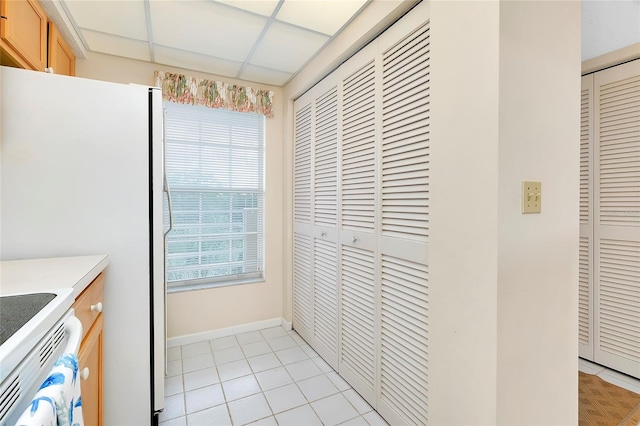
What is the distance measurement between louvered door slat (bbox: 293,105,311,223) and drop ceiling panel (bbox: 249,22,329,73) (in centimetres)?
40

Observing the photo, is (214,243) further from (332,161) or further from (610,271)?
(610,271)

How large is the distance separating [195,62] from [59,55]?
895mm

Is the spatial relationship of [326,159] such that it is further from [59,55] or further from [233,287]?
[59,55]

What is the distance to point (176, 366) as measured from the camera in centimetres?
227

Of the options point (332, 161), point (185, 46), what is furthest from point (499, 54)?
point (185, 46)

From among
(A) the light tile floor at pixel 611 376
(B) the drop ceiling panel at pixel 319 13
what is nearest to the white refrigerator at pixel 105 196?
(B) the drop ceiling panel at pixel 319 13

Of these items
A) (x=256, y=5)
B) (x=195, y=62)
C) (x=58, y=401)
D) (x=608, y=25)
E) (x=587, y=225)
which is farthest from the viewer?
(x=195, y=62)

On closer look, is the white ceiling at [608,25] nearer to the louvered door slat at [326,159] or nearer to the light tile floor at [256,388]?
the louvered door slat at [326,159]

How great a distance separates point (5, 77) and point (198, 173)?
4.81 feet

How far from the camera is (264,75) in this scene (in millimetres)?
2742

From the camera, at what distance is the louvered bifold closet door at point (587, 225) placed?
234 cm

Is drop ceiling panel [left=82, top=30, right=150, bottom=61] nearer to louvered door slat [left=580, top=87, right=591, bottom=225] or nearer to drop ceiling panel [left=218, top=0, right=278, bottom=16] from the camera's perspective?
drop ceiling panel [left=218, top=0, right=278, bottom=16]

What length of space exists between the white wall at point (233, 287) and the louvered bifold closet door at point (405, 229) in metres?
1.56

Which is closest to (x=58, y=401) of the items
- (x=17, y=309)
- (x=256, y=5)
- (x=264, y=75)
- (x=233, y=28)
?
(x=17, y=309)
